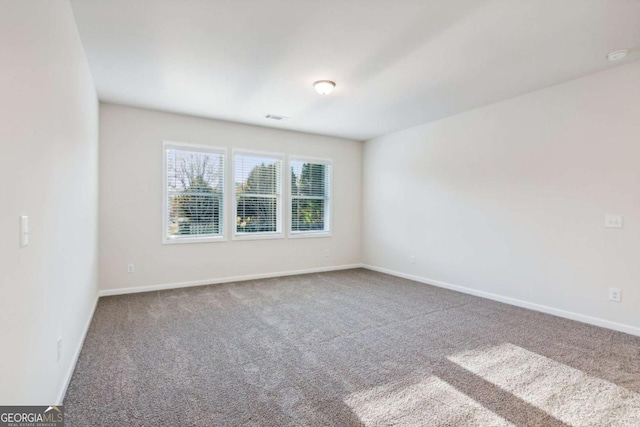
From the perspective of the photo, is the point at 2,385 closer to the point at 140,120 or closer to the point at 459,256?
the point at 140,120

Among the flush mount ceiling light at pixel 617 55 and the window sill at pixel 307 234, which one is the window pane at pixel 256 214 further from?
the flush mount ceiling light at pixel 617 55

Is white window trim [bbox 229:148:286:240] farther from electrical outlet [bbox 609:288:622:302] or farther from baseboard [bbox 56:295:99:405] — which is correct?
electrical outlet [bbox 609:288:622:302]

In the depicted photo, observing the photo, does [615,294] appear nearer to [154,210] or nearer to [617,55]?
[617,55]

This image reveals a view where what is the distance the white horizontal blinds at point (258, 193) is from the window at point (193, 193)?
30 cm

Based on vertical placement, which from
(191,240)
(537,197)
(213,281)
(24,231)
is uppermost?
(537,197)

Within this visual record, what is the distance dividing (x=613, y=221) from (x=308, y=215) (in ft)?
14.0

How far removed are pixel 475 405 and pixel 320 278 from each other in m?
3.67

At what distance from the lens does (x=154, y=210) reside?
4617mm

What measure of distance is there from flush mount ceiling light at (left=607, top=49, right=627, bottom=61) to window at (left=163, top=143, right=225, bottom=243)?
4792 millimetres

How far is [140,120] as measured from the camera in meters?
4.51

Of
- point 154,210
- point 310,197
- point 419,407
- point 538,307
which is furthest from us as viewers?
point 310,197

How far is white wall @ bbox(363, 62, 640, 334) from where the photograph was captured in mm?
3168

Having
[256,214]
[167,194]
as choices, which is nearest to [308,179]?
[256,214]

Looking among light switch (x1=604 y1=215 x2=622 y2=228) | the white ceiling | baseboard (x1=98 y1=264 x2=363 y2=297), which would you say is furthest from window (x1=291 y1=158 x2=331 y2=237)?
light switch (x1=604 y1=215 x2=622 y2=228)
